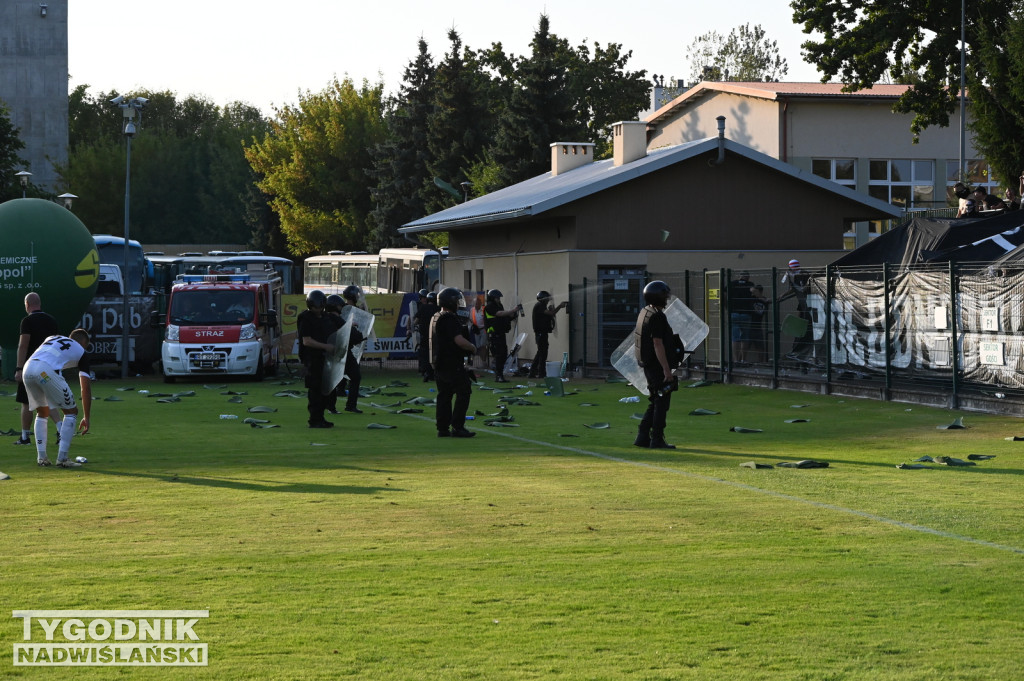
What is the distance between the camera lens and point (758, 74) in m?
108

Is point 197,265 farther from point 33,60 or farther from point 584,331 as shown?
point 33,60

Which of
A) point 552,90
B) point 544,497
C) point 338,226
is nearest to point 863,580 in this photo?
point 544,497

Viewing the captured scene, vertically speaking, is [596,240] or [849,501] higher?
[596,240]

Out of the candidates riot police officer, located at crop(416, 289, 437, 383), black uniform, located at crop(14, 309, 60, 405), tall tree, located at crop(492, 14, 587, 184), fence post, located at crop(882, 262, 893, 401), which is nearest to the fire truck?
riot police officer, located at crop(416, 289, 437, 383)

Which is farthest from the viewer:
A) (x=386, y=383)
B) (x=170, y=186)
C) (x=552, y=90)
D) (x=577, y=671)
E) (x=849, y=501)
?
(x=170, y=186)

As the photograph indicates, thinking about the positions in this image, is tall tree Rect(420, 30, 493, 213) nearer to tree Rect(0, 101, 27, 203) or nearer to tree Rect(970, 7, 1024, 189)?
tree Rect(0, 101, 27, 203)

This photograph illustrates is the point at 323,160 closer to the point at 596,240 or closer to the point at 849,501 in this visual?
the point at 596,240

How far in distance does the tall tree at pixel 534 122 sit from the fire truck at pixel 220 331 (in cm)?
3255

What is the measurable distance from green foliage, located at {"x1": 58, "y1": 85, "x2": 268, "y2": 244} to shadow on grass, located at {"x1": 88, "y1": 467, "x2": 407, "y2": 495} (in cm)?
8048

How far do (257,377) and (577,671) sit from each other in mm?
25109

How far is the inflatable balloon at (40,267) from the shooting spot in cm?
3112

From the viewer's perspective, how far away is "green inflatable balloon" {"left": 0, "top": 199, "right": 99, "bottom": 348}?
31.1 meters

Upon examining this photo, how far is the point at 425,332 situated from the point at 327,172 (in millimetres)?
54843

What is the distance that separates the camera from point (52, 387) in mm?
14250
